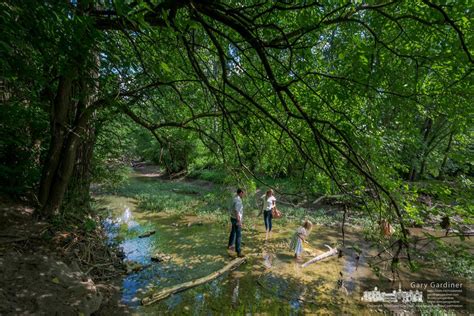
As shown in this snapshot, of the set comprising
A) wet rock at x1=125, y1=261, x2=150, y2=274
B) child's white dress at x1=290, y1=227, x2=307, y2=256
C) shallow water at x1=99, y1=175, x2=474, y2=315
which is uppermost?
child's white dress at x1=290, y1=227, x2=307, y2=256

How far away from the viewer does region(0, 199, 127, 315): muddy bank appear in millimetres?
3721

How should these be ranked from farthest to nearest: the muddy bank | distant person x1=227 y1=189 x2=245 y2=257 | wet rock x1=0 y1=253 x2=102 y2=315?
Answer: distant person x1=227 y1=189 x2=245 y2=257 < the muddy bank < wet rock x1=0 y1=253 x2=102 y2=315

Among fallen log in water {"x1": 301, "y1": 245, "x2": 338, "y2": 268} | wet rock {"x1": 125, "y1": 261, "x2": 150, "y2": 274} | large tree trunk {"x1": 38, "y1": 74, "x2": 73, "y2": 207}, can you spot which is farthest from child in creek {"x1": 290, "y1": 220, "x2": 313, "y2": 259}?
large tree trunk {"x1": 38, "y1": 74, "x2": 73, "y2": 207}

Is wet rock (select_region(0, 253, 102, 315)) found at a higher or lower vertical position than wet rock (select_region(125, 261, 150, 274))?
higher

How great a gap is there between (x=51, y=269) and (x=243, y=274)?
13.4 ft

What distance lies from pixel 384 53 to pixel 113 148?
7.56 m

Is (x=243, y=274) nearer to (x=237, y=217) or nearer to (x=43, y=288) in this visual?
(x=237, y=217)

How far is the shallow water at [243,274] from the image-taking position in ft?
17.1

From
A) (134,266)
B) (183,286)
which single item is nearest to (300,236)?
(183,286)

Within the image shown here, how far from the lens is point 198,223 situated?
11.3 meters

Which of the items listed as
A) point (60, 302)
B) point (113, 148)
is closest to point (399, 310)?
point (60, 302)

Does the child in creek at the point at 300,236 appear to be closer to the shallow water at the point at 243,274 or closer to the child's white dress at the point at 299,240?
the child's white dress at the point at 299,240

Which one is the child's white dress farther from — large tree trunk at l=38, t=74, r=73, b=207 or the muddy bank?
large tree trunk at l=38, t=74, r=73, b=207

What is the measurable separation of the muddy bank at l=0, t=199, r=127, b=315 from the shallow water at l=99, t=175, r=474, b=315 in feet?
1.93
